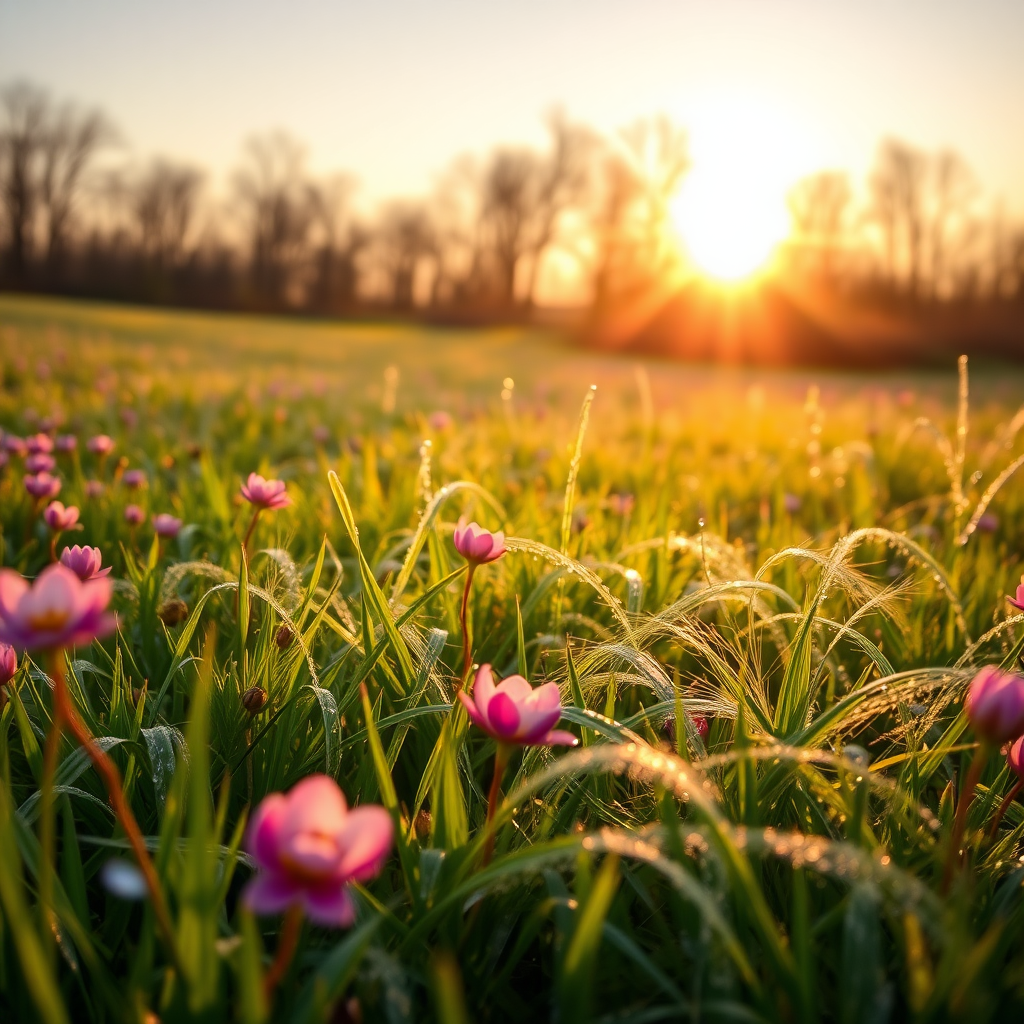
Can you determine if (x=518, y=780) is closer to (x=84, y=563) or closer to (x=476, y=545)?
(x=476, y=545)

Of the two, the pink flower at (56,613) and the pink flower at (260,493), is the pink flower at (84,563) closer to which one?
the pink flower at (260,493)

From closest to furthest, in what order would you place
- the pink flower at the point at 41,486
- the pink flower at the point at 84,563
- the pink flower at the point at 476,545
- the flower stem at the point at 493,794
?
the flower stem at the point at 493,794, the pink flower at the point at 476,545, the pink flower at the point at 84,563, the pink flower at the point at 41,486

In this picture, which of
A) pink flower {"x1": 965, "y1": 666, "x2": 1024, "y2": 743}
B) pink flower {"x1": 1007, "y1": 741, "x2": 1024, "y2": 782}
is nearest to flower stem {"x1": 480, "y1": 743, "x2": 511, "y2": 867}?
pink flower {"x1": 965, "y1": 666, "x2": 1024, "y2": 743}

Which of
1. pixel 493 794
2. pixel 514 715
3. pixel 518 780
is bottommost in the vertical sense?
pixel 518 780

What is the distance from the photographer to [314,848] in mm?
621

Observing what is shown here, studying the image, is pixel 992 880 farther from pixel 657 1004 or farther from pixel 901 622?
pixel 901 622

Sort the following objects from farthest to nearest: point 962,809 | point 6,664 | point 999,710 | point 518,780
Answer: point 518,780 → point 6,664 → point 962,809 → point 999,710

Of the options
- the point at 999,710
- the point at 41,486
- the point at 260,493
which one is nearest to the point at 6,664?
the point at 260,493

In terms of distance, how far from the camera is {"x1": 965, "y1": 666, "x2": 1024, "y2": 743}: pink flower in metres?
0.81

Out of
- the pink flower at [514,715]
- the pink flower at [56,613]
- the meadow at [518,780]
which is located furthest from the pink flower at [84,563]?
the pink flower at [514,715]

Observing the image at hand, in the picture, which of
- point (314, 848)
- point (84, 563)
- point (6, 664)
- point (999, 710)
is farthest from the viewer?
point (84, 563)

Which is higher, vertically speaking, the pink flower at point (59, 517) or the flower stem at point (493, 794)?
the pink flower at point (59, 517)

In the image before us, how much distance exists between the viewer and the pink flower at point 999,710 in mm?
809

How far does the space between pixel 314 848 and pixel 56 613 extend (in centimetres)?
33
